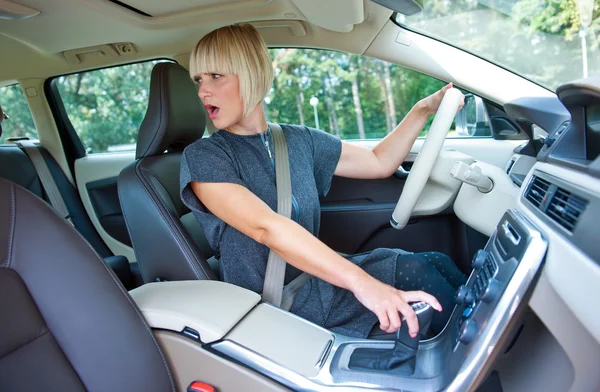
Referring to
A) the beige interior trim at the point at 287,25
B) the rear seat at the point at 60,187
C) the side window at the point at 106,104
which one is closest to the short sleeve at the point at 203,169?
the beige interior trim at the point at 287,25

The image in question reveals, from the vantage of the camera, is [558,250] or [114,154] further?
[114,154]

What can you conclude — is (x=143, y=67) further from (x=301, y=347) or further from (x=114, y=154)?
(x=301, y=347)

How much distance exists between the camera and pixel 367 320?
1.28 metres

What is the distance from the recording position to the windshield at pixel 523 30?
169 cm

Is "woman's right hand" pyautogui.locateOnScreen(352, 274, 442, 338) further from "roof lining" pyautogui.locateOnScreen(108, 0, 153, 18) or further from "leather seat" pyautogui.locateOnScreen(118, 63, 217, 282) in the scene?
"roof lining" pyautogui.locateOnScreen(108, 0, 153, 18)

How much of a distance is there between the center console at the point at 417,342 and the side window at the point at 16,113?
2068 millimetres

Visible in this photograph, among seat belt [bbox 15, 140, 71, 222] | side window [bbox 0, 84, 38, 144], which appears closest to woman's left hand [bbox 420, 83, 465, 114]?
seat belt [bbox 15, 140, 71, 222]

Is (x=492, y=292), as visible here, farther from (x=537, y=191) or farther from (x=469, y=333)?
(x=537, y=191)

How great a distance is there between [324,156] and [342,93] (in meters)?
0.92

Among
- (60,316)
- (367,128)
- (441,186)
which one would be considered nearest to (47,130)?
(367,128)

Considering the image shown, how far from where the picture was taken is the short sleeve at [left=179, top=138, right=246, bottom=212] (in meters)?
1.23

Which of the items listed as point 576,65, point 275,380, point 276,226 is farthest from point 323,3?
point 275,380

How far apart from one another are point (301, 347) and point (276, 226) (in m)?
0.29

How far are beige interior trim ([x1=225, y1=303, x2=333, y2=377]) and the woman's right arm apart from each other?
0.14m
